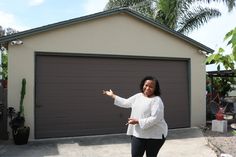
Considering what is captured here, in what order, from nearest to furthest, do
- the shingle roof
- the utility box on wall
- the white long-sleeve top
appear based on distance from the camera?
the white long-sleeve top → the shingle roof → the utility box on wall

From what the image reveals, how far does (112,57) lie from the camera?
10.3 m

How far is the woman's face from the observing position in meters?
4.70

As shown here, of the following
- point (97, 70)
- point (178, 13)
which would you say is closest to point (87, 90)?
point (97, 70)

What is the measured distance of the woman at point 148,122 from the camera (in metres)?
4.47

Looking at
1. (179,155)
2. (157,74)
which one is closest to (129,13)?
(157,74)

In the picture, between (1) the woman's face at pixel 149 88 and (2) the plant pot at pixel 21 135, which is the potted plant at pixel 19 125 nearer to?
(2) the plant pot at pixel 21 135

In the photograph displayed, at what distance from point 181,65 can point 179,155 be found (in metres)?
4.38

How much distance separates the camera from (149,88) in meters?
4.70

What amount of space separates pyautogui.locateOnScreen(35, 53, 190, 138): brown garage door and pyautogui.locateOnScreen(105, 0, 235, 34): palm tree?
6.86m

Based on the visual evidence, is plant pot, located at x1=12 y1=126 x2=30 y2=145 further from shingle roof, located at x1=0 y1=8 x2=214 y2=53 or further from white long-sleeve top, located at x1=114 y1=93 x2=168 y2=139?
white long-sleeve top, located at x1=114 y1=93 x2=168 y2=139

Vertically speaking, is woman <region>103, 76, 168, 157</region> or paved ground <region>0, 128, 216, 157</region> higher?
woman <region>103, 76, 168, 157</region>

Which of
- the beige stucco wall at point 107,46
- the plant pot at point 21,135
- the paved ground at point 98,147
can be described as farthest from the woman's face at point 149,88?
the beige stucco wall at point 107,46

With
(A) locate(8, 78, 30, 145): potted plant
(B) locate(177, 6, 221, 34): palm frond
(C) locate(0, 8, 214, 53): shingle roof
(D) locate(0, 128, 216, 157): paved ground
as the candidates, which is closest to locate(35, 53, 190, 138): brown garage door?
(D) locate(0, 128, 216, 157): paved ground

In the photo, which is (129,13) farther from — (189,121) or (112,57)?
(189,121)
